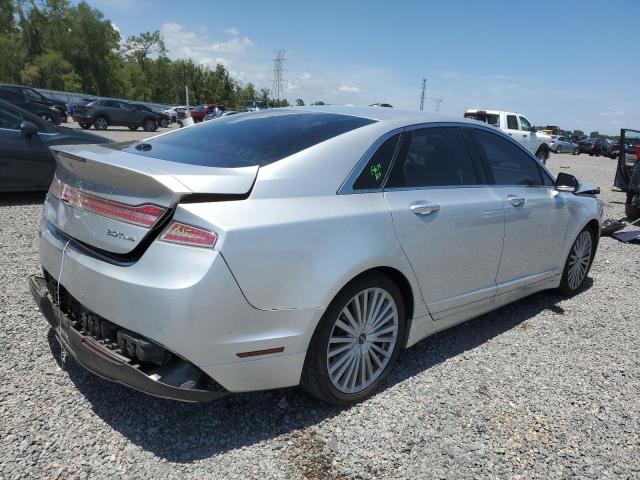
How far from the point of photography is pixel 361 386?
2719 mm

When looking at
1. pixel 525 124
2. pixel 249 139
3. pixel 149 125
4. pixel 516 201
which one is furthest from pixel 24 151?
pixel 149 125

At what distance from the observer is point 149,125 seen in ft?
88.1

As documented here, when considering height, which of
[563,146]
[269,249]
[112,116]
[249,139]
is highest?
[112,116]

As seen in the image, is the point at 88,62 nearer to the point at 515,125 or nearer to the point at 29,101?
the point at 29,101

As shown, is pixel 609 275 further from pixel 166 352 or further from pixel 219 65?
pixel 219 65

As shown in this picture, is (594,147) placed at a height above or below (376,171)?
above

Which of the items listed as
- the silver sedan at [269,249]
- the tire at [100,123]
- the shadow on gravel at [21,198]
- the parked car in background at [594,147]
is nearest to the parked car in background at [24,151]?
the shadow on gravel at [21,198]

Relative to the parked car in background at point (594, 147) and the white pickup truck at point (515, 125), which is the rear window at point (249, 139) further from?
the parked car in background at point (594, 147)

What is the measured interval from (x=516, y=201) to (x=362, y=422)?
2.00 meters

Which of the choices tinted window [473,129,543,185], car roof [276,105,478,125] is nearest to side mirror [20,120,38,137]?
car roof [276,105,478,125]

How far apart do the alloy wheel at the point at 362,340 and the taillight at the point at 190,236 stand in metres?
0.81

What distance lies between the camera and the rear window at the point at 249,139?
2.45m

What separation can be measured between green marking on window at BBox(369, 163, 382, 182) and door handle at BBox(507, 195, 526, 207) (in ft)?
4.25

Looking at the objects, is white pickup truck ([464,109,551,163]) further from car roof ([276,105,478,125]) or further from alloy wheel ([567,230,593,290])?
car roof ([276,105,478,125])
